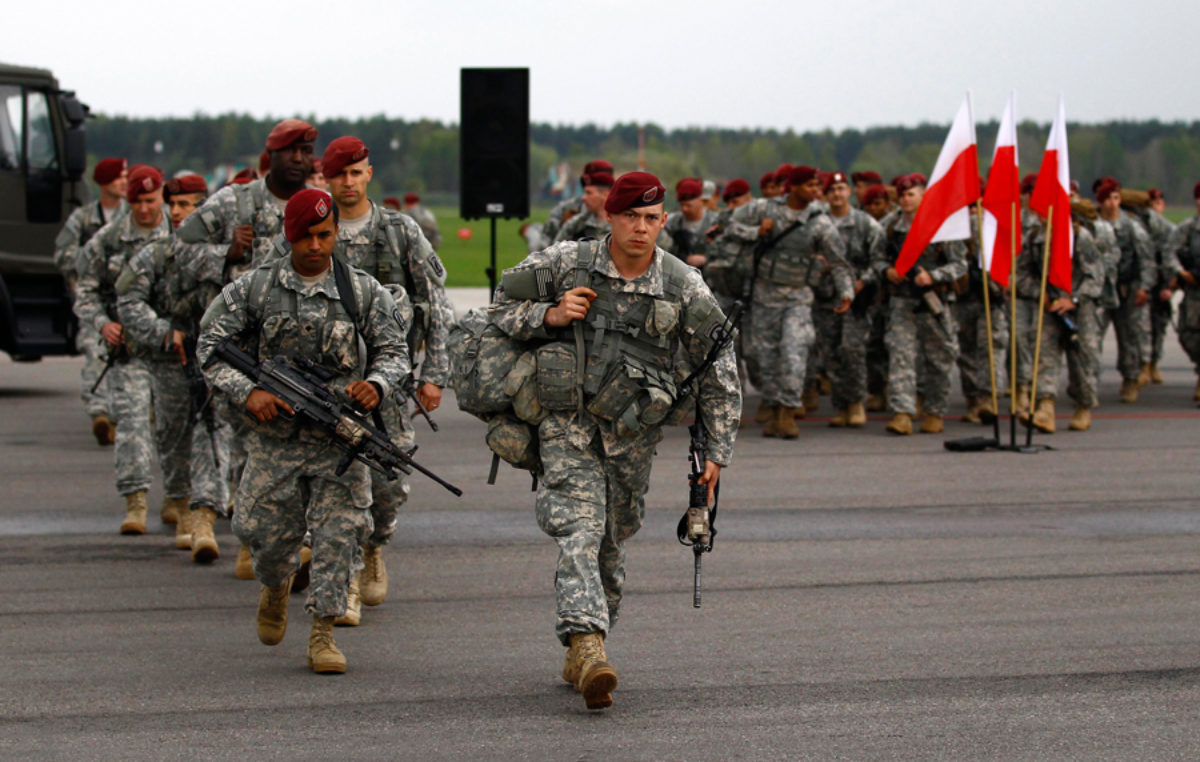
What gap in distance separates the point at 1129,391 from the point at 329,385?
41.3 ft

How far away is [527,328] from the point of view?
6.32 metres

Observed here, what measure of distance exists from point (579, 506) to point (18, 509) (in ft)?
19.1

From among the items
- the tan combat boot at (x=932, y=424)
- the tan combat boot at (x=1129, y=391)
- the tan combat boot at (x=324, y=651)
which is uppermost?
the tan combat boot at (x=324, y=651)

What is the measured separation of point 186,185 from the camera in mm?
10328

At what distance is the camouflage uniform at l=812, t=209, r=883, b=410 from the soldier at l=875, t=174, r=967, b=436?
340mm

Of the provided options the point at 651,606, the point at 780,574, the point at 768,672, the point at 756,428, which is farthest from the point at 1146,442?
the point at 768,672

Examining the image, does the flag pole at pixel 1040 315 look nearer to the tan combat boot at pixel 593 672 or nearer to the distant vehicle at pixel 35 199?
the tan combat boot at pixel 593 672

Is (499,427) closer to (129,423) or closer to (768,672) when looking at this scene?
(768,672)

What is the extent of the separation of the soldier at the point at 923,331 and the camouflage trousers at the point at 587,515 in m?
8.14

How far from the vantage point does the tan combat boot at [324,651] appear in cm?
653

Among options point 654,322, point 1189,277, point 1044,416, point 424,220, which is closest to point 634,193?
point 654,322

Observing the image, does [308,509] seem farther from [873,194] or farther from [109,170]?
[873,194]

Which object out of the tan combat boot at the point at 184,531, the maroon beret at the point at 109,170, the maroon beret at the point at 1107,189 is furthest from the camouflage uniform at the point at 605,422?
the maroon beret at the point at 1107,189

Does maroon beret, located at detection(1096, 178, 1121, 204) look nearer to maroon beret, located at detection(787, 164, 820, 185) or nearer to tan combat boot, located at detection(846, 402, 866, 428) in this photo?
tan combat boot, located at detection(846, 402, 866, 428)
